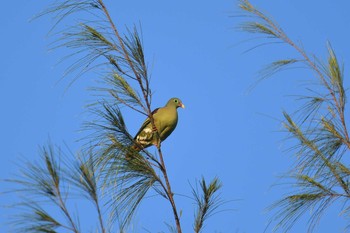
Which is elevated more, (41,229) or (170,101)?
(170,101)

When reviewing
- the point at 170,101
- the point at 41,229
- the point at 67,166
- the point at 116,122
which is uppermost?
the point at 170,101

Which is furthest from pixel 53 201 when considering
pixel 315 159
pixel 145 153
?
pixel 315 159

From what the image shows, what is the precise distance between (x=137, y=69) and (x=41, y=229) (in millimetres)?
1104

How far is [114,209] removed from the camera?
335 centimetres

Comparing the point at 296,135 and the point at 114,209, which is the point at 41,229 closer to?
the point at 114,209

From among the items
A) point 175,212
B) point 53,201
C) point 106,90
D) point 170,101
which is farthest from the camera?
point 170,101

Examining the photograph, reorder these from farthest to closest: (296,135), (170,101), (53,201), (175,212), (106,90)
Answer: (170,101)
(106,90)
(296,135)
(175,212)
(53,201)

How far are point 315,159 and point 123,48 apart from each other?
1156 millimetres

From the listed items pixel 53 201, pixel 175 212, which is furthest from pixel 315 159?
pixel 53 201

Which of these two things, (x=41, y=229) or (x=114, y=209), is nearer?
(x=41, y=229)

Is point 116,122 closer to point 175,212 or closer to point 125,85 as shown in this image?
point 125,85

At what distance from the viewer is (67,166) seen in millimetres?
2992

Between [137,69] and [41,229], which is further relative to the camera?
[137,69]

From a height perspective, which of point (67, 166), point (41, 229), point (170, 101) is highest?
point (170, 101)
